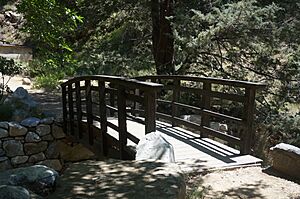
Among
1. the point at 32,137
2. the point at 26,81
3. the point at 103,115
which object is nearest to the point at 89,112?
the point at 103,115

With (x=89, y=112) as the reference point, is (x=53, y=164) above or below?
below

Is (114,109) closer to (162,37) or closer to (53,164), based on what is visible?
(53,164)

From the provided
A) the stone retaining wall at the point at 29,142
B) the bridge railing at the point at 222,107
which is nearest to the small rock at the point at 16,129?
the stone retaining wall at the point at 29,142

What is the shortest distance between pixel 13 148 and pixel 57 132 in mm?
951

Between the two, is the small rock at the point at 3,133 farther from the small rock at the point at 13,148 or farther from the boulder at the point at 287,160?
the boulder at the point at 287,160

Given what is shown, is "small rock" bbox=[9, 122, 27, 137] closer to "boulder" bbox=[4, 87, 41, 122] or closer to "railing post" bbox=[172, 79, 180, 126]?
"boulder" bbox=[4, 87, 41, 122]

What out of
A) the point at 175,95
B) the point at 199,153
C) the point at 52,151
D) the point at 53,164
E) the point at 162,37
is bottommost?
the point at 53,164

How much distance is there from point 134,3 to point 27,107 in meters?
3.90

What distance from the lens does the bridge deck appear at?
4.75 metres

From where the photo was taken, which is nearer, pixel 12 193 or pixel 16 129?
pixel 12 193

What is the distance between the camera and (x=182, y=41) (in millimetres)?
7324

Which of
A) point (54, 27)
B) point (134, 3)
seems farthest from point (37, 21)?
point (134, 3)

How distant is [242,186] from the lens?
166 inches

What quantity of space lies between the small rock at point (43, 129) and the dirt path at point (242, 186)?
4.00 m
